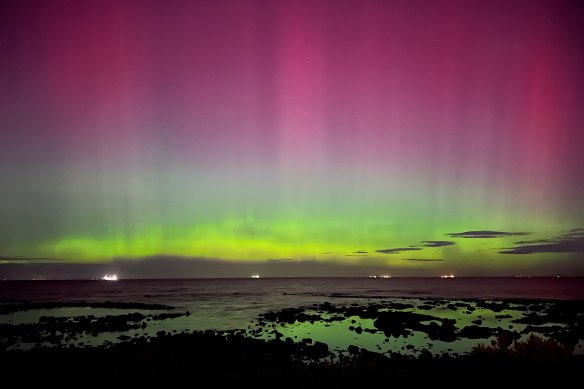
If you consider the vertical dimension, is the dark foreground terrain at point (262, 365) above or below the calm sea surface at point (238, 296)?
above

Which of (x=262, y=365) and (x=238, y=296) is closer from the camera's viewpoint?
(x=262, y=365)

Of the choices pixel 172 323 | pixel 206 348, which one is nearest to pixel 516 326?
pixel 206 348

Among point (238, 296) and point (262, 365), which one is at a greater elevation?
point (262, 365)

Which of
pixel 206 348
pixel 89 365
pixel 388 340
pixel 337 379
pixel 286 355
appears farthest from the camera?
pixel 388 340

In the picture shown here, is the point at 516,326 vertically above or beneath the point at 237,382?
beneath

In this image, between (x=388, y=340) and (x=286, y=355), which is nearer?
(x=286, y=355)

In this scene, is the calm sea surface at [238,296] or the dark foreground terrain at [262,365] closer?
the dark foreground terrain at [262,365]

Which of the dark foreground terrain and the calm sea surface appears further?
the calm sea surface

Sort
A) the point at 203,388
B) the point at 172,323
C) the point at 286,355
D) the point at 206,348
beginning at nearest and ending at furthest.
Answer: the point at 203,388
the point at 286,355
the point at 206,348
the point at 172,323

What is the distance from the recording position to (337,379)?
14547mm

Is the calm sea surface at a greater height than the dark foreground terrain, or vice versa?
the dark foreground terrain

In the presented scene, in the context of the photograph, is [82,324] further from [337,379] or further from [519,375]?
[519,375]

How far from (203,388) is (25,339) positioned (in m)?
25.7

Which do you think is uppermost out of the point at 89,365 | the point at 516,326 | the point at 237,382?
the point at 237,382
